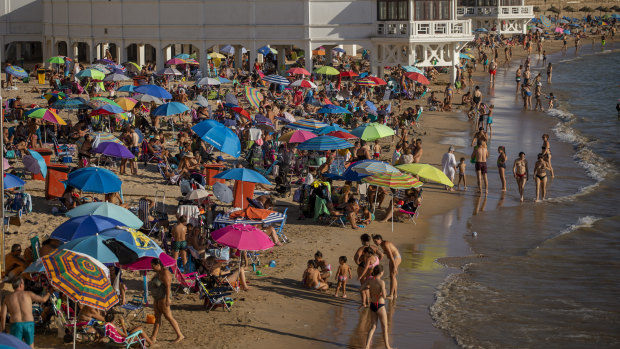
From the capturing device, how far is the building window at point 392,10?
4225cm

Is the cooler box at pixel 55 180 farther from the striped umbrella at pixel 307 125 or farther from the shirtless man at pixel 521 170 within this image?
the shirtless man at pixel 521 170

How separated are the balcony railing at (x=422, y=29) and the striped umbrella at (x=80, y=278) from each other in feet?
104

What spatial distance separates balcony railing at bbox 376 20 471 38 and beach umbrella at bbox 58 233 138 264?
3021 centimetres

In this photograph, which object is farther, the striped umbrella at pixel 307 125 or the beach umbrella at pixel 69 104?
the beach umbrella at pixel 69 104

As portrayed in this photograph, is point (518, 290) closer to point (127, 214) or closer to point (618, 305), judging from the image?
point (618, 305)

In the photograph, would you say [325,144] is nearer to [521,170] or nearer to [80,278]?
[521,170]

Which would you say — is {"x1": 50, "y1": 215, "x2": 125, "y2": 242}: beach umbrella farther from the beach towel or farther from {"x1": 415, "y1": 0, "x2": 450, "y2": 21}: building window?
{"x1": 415, "y1": 0, "x2": 450, "y2": 21}: building window

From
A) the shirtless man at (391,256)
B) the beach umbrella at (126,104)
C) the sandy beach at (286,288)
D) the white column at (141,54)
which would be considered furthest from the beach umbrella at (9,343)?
the white column at (141,54)

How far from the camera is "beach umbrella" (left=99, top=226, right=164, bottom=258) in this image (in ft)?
45.3

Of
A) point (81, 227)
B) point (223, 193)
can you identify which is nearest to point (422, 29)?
point (223, 193)

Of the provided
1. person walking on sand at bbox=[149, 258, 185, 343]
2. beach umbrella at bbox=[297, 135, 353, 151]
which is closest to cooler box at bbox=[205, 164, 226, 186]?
beach umbrella at bbox=[297, 135, 353, 151]

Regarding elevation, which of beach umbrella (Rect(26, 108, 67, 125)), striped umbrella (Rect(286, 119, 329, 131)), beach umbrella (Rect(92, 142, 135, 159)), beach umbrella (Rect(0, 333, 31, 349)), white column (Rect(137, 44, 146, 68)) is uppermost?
white column (Rect(137, 44, 146, 68))

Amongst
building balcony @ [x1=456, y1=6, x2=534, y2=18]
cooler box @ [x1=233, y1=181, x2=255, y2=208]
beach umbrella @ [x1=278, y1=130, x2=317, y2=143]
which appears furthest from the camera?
building balcony @ [x1=456, y1=6, x2=534, y2=18]

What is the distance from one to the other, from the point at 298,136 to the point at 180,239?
809 centimetres
